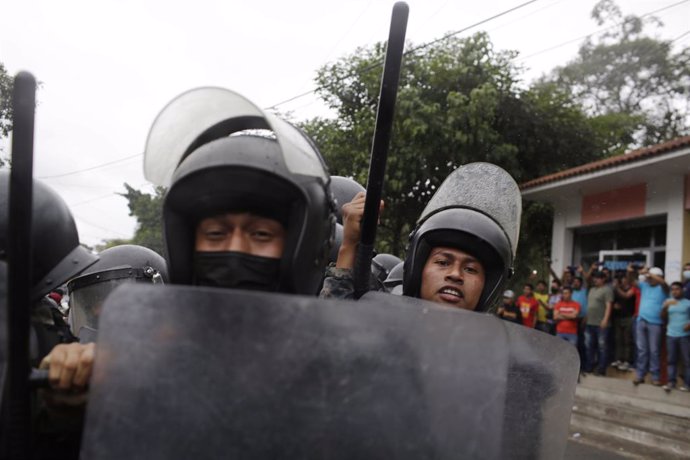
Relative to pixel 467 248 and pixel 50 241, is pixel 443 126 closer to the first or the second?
pixel 467 248

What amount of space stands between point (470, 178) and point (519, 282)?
14625mm

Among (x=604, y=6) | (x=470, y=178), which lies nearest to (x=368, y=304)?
(x=470, y=178)

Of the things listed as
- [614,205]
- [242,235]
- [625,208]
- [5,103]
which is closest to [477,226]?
[242,235]

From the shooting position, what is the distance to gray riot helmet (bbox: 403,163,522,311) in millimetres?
2695

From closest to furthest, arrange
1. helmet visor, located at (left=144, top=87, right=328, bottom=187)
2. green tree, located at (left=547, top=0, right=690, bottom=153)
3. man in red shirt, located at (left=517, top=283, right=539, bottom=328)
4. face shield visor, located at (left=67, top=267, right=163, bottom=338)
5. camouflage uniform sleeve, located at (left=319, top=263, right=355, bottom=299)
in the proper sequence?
helmet visor, located at (left=144, top=87, right=328, bottom=187) < camouflage uniform sleeve, located at (left=319, top=263, right=355, bottom=299) < face shield visor, located at (left=67, top=267, right=163, bottom=338) < man in red shirt, located at (left=517, top=283, right=539, bottom=328) < green tree, located at (left=547, top=0, right=690, bottom=153)

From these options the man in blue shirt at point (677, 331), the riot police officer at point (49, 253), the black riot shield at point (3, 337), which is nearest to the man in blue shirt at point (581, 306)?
the man in blue shirt at point (677, 331)

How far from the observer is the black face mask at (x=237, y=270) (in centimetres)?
173

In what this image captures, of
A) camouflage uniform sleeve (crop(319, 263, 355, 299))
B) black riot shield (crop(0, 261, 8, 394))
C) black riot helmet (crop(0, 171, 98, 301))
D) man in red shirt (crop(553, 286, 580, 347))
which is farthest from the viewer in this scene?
man in red shirt (crop(553, 286, 580, 347))

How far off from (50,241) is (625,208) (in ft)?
37.1

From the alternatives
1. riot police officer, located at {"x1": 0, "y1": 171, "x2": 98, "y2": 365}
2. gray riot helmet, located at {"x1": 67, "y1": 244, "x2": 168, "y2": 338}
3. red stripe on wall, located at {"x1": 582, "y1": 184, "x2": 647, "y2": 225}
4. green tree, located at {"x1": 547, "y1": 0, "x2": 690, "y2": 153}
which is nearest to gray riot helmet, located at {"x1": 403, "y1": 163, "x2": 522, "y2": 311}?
gray riot helmet, located at {"x1": 67, "y1": 244, "x2": 168, "y2": 338}

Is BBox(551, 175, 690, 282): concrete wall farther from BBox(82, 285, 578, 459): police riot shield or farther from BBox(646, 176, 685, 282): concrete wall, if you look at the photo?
BBox(82, 285, 578, 459): police riot shield

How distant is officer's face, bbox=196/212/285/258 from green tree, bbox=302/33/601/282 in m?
10.3

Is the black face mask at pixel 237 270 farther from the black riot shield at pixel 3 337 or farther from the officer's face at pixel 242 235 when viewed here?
the black riot shield at pixel 3 337

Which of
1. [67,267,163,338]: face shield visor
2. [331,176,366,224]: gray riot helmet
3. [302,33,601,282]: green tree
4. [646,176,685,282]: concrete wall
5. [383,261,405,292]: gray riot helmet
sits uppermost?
[302,33,601,282]: green tree
